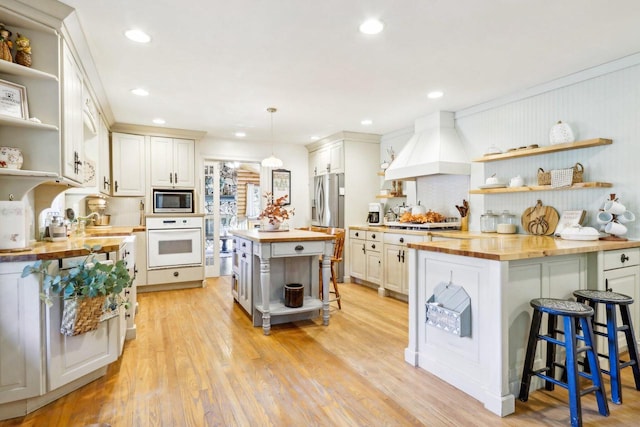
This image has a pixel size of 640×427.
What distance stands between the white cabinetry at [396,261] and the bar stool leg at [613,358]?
2081mm

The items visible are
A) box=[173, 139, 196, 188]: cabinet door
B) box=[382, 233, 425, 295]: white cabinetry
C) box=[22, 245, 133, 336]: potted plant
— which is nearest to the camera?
box=[22, 245, 133, 336]: potted plant

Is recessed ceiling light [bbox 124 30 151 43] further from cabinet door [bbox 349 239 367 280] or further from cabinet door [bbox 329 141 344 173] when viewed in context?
cabinet door [bbox 349 239 367 280]

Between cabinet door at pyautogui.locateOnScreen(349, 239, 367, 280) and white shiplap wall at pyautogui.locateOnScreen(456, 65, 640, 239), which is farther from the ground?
white shiplap wall at pyautogui.locateOnScreen(456, 65, 640, 239)

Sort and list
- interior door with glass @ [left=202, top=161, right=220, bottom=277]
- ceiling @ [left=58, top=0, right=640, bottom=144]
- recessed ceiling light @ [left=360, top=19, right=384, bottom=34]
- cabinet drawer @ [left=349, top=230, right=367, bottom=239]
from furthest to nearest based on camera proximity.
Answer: interior door with glass @ [left=202, top=161, right=220, bottom=277]
cabinet drawer @ [left=349, top=230, right=367, bottom=239]
recessed ceiling light @ [left=360, top=19, right=384, bottom=34]
ceiling @ [left=58, top=0, right=640, bottom=144]

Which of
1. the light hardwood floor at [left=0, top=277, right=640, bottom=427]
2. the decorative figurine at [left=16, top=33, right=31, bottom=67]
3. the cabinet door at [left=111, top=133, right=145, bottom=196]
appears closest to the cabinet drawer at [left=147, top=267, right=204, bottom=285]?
the cabinet door at [left=111, top=133, right=145, bottom=196]

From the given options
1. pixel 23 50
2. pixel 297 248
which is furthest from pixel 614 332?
Result: pixel 23 50

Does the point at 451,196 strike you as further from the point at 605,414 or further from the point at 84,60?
the point at 84,60

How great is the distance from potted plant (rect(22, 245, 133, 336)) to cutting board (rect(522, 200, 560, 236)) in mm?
3629

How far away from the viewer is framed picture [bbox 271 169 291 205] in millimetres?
6363

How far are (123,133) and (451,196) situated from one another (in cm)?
467

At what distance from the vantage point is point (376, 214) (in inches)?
214

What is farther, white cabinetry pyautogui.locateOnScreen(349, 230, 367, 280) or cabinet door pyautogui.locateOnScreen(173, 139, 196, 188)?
cabinet door pyautogui.locateOnScreen(173, 139, 196, 188)

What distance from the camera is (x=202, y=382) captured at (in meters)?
2.32

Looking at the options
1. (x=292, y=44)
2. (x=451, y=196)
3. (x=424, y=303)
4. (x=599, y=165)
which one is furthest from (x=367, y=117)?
(x=424, y=303)
